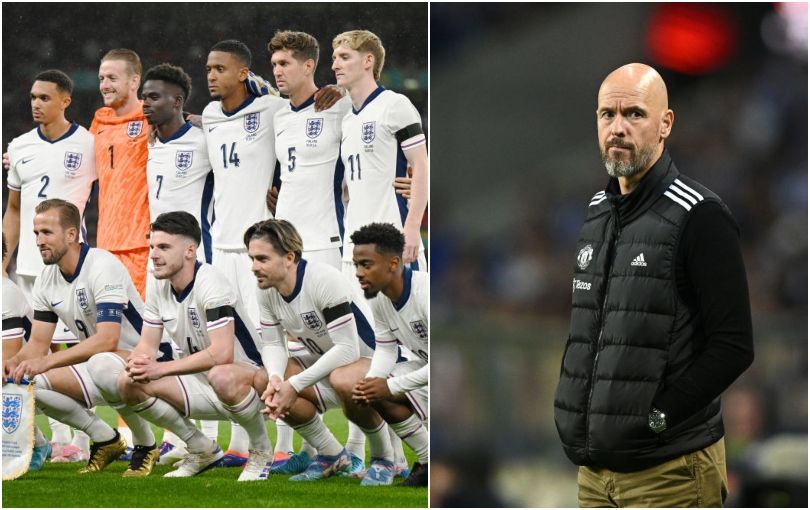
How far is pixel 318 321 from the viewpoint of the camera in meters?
4.17

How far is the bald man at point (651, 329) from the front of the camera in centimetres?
201

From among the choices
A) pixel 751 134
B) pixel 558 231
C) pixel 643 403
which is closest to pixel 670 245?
pixel 643 403

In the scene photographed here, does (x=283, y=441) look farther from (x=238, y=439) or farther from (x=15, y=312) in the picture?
(x=15, y=312)

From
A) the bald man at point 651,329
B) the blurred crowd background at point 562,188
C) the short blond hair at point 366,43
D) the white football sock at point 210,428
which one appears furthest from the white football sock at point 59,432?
the bald man at point 651,329

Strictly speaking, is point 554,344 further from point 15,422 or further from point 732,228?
point 732,228

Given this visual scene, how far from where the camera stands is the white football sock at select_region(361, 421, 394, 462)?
13.4ft

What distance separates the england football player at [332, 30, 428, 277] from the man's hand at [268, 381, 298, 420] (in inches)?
20.1

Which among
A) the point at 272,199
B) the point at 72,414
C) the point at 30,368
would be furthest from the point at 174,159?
the point at 72,414

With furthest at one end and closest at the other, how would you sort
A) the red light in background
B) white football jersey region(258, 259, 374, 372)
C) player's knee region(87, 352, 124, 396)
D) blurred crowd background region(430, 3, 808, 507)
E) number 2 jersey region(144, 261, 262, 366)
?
the red light in background
blurred crowd background region(430, 3, 808, 507)
player's knee region(87, 352, 124, 396)
number 2 jersey region(144, 261, 262, 366)
white football jersey region(258, 259, 374, 372)

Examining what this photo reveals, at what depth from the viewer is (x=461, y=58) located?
618cm

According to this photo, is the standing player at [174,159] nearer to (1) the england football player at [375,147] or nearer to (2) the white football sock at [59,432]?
(1) the england football player at [375,147]

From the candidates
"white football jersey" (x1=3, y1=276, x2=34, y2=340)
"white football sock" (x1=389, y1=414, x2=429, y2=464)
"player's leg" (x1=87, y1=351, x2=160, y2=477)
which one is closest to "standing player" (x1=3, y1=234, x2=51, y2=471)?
"white football jersey" (x1=3, y1=276, x2=34, y2=340)

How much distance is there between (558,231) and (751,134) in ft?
5.54

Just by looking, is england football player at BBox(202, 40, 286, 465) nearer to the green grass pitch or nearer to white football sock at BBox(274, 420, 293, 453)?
white football sock at BBox(274, 420, 293, 453)
